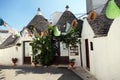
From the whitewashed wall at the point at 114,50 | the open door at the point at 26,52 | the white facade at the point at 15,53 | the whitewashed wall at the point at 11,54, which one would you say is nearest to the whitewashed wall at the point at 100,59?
the whitewashed wall at the point at 114,50

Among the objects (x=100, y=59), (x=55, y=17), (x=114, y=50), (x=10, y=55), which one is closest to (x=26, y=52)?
(x=10, y=55)

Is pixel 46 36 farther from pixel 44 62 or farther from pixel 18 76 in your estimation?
pixel 18 76

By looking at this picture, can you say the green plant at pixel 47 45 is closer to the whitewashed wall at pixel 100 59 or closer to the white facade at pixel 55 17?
the white facade at pixel 55 17

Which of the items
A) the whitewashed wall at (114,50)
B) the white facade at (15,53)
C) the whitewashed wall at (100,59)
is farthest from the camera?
the white facade at (15,53)

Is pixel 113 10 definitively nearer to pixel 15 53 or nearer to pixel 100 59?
pixel 100 59

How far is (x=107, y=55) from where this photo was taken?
35.8 feet

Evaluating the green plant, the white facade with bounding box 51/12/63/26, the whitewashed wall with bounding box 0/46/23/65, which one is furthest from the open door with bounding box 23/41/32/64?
the white facade with bounding box 51/12/63/26

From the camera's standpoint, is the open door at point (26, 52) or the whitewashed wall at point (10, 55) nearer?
the open door at point (26, 52)

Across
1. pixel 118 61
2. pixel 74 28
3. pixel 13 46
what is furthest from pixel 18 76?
pixel 13 46

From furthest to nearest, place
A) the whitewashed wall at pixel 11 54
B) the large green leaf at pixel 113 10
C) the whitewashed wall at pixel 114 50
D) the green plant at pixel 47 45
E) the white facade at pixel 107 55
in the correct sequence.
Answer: the whitewashed wall at pixel 11 54
the green plant at pixel 47 45
the white facade at pixel 107 55
the whitewashed wall at pixel 114 50
the large green leaf at pixel 113 10

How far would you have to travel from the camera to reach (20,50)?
2227cm

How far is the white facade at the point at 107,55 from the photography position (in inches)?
380

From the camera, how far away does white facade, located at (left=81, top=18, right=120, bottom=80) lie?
9648 mm

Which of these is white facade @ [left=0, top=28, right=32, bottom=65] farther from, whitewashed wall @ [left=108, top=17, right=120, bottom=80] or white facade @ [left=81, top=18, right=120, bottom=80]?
whitewashed wall @ [left=108, top=17, right=120, bottom=80]
